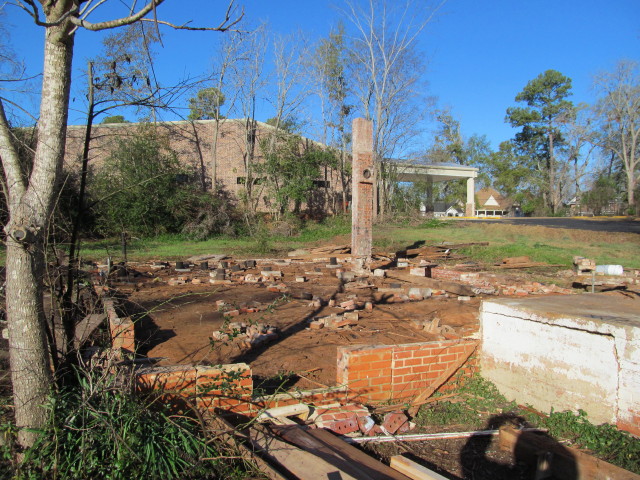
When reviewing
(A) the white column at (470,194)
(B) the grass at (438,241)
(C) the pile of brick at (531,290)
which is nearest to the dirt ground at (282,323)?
(C) the pile of brick at (531,290)

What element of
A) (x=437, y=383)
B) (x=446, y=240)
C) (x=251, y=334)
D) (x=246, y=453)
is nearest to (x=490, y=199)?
(x=446, y=240)

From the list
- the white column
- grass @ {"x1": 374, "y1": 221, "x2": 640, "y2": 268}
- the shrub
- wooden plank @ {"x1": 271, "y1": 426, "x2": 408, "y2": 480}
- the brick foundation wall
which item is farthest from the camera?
the white column

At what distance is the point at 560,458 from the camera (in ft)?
10.5

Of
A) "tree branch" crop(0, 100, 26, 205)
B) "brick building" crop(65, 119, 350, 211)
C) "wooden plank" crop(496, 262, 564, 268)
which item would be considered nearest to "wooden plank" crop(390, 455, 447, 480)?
Answer: "tree branch" crop(0, 100, 26, 205)

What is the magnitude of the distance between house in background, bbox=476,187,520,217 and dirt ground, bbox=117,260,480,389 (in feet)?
175

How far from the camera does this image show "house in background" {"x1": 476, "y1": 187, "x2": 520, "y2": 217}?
60750 millimetres

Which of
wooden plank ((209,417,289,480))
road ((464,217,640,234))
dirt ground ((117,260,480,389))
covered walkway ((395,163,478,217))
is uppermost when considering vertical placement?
covered walkway ((395,163,478,217))

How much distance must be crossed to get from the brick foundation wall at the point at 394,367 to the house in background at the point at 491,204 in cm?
5719

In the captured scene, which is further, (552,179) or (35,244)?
(552,179)

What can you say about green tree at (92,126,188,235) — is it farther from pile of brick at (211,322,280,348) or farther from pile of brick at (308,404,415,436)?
pile of brick at (308,404,415,436)

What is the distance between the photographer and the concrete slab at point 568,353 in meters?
3.56

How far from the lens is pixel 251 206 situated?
989 inches

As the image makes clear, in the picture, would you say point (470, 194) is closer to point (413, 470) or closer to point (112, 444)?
point (413, 470)

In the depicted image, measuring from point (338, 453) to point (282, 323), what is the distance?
401 centimetres
